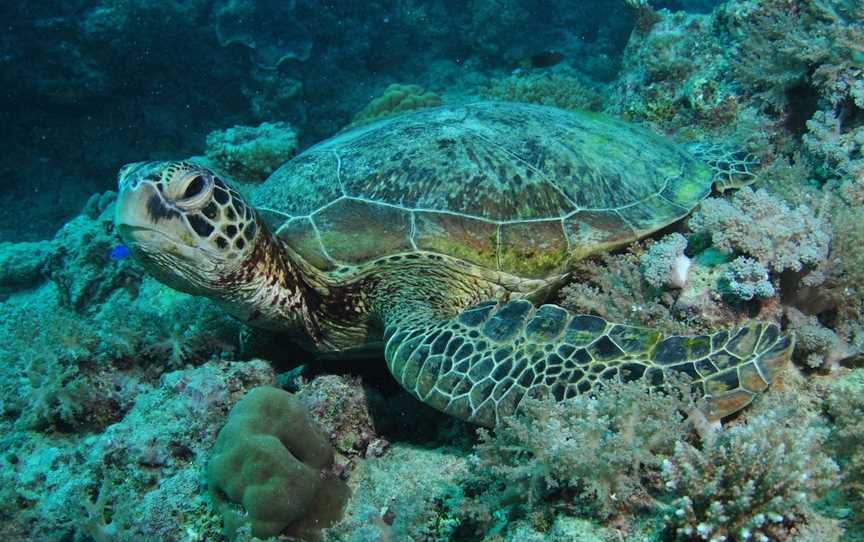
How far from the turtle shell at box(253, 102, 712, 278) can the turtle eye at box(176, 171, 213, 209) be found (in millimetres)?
553

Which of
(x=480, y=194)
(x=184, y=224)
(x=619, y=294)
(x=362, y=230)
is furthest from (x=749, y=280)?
(x=184, y=224)

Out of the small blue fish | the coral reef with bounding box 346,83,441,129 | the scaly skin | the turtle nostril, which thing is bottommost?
the small blue fish

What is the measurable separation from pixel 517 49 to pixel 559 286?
1026 centimetres

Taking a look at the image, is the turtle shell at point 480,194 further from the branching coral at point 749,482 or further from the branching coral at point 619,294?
the branching coral at point 749,482

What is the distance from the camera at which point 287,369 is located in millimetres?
3137

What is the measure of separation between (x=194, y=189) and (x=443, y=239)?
3.81 ft

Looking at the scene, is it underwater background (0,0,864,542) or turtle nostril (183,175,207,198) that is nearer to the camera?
underwater background (0,0,864,542)

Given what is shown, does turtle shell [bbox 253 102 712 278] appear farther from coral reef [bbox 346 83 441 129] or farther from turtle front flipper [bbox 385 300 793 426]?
coral reef [bbox 346 83 441 129]

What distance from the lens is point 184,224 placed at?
2.11 metres

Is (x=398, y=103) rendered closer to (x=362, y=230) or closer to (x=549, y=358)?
(x=362, y=230)

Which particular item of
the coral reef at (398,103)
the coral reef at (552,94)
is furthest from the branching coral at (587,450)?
the coral reef at (398,103)

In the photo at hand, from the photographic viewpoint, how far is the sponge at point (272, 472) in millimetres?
1716

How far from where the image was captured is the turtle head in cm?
205

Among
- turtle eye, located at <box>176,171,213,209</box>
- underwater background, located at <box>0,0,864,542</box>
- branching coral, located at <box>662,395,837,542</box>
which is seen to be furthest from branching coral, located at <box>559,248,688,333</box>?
turtle eye, located at <box>176,171,213,209</box>
